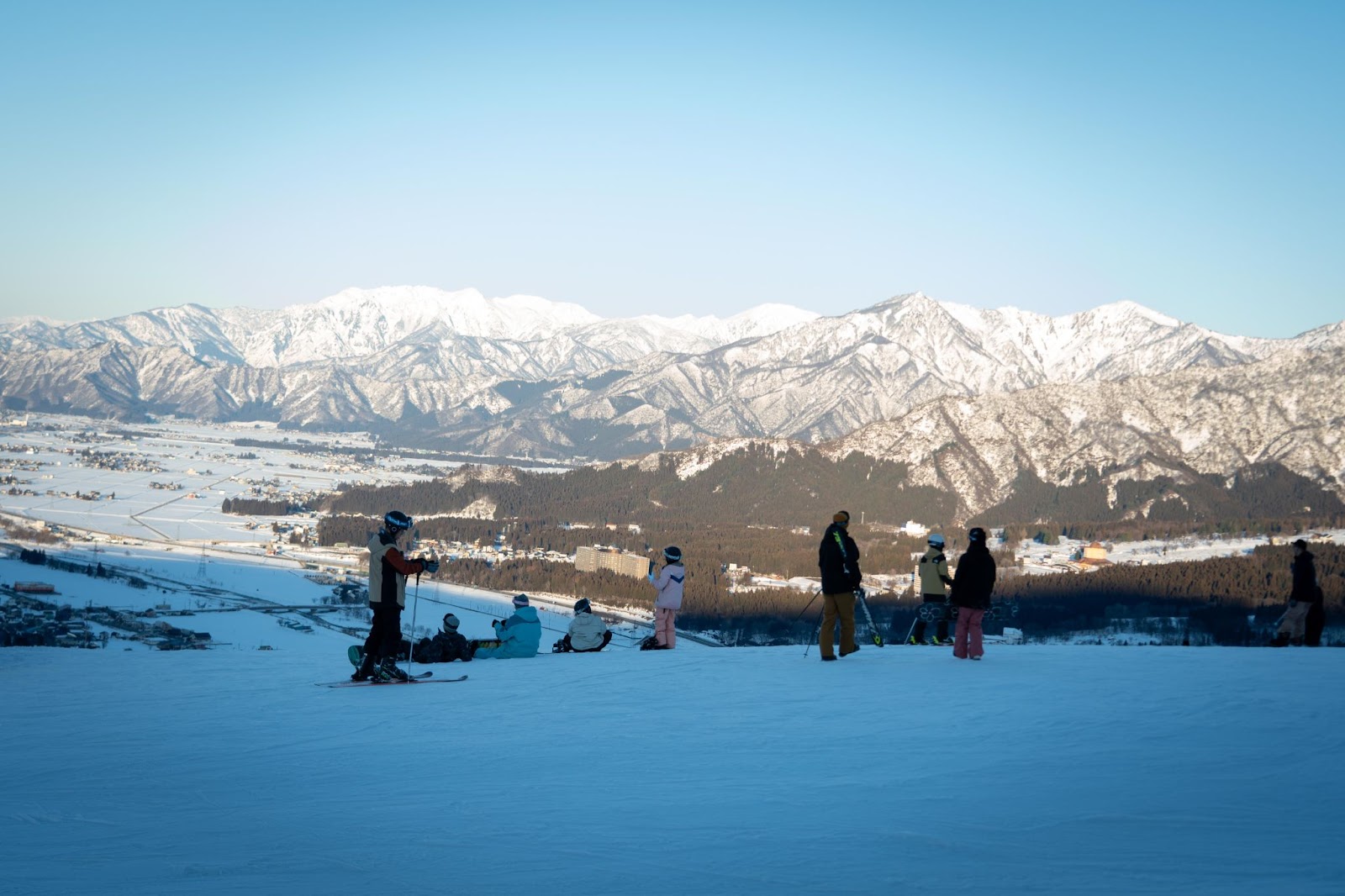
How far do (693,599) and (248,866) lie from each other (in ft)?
285

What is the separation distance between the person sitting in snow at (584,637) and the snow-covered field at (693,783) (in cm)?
657

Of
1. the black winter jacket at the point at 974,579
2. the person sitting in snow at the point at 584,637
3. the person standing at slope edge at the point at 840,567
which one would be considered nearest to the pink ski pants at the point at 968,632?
the black winter jacket at the point at 974,579

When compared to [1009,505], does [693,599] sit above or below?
below

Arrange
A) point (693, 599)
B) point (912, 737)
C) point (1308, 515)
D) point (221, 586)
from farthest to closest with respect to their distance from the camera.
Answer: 1. point (1308, 515)
2. point (693, 599)
3. point (221, 586)
4. point (912, 737)

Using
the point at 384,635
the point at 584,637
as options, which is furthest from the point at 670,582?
the point at 384,635

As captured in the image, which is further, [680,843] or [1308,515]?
[1308,515]

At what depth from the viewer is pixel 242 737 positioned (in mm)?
15008

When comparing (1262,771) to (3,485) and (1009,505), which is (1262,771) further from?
(3,485)

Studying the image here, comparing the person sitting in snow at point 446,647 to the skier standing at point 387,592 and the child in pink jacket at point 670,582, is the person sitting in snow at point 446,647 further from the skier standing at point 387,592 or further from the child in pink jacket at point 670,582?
the child in pink jacket at point 670,582

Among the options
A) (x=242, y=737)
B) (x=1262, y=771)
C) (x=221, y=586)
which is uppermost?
(x=1262, y=771)

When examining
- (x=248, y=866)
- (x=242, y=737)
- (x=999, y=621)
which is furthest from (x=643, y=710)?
(x=999, y=621)

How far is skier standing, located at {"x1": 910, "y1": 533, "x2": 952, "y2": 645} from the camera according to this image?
80.9ft

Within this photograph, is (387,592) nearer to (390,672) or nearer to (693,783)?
(390,672)

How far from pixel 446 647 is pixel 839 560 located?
9.21 meters
